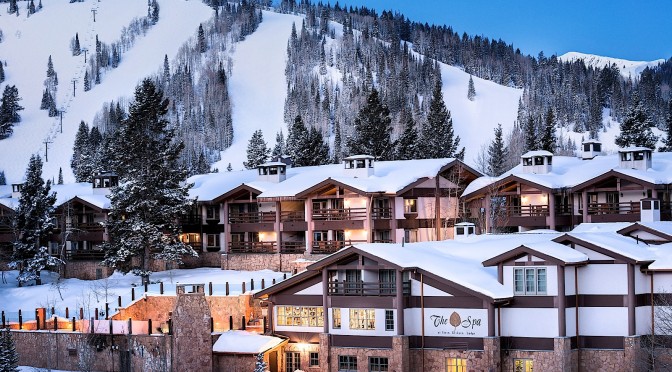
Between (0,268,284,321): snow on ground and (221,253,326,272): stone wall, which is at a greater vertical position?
(221,253,326,272): stone wall

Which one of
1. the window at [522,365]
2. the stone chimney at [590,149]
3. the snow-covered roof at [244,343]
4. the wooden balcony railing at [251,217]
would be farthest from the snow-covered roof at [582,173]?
the snow-covered roof at [244,343]

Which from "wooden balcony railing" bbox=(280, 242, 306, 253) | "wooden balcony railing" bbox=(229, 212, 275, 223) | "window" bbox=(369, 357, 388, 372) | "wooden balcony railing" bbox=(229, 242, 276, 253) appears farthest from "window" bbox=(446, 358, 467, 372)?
"wooden balcony railing" bbox=(229, 212, 275, 223)

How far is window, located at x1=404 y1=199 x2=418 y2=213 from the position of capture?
209ft

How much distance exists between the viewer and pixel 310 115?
584 ft

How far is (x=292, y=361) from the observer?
4594cm

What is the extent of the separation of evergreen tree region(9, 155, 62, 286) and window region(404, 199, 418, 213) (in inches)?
888

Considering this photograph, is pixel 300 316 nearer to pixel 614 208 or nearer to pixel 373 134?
pixel 614 208

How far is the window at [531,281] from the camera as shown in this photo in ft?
136

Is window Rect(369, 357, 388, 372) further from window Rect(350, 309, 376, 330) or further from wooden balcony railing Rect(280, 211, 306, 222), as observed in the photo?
wooden balcony railing Rect(280, 211, 306, 222)

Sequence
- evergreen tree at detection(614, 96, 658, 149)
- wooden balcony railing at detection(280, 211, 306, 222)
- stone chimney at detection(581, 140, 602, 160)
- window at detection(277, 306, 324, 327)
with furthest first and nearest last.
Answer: evergreen tree at detection(614, 96, 658, 149) < stone chimney at detection(581, 140, 602, 160) < wooden balcony railing at detection(280, 211, 306, 222) < window at detection(277, 306, 324, 327)

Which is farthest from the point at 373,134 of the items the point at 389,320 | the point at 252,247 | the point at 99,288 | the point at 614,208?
the point at 389,320

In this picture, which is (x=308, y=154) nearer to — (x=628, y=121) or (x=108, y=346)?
(x=628, y=121)

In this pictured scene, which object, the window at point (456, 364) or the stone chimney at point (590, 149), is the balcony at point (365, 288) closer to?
the window at point (456, 364)

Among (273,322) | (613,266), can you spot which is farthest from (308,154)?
(613,266)
